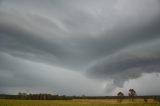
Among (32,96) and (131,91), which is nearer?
(131,91)

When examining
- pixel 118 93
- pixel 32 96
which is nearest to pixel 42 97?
pixel 32 96

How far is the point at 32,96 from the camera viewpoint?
625 ft

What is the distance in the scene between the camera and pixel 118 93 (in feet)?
511

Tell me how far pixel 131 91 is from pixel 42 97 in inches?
2745

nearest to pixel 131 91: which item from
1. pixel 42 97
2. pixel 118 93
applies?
pixel 118 93

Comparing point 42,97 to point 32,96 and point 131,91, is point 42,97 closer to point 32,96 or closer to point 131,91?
point 32,96

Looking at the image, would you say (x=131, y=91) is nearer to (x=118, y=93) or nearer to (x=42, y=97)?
(x=118, y=93)

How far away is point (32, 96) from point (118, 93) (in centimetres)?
7160

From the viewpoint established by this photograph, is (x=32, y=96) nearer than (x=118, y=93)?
No

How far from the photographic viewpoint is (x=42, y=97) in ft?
620

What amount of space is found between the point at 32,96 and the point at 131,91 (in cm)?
7769

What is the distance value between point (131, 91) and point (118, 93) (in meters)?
11.1

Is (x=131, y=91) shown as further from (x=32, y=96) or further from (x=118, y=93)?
(x=32, y=96)

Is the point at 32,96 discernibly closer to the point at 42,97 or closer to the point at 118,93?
the point at 42,97
